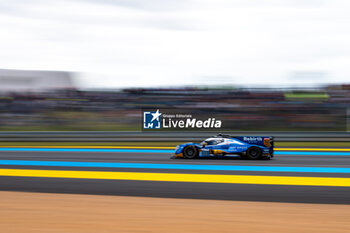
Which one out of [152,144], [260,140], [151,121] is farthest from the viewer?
[151,121]

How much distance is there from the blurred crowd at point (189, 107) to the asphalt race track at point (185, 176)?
26.4ft

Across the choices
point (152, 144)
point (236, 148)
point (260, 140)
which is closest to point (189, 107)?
point (152, 144)

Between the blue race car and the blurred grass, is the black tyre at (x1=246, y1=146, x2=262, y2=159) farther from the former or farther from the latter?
the blurred grass

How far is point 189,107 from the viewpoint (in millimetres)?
21625

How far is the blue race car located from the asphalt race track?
0.77ft

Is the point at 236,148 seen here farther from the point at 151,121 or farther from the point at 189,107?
the point at 189,107

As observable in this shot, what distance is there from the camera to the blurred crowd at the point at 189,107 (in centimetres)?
1953

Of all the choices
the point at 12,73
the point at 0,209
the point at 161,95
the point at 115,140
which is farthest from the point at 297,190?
Answer: the point at 12,73

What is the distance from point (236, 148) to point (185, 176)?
318cm

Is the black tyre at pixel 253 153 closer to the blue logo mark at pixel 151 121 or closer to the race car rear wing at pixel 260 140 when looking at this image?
the race car rear wing at pixel 260 140

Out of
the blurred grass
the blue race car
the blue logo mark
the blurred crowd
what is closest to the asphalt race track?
the blue race car

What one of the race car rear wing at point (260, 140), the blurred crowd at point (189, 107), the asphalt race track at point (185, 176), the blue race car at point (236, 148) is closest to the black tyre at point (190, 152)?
the blue race car at point (236, 148)

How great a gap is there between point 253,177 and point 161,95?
15.5 m

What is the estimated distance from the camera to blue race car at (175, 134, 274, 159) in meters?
10.6
